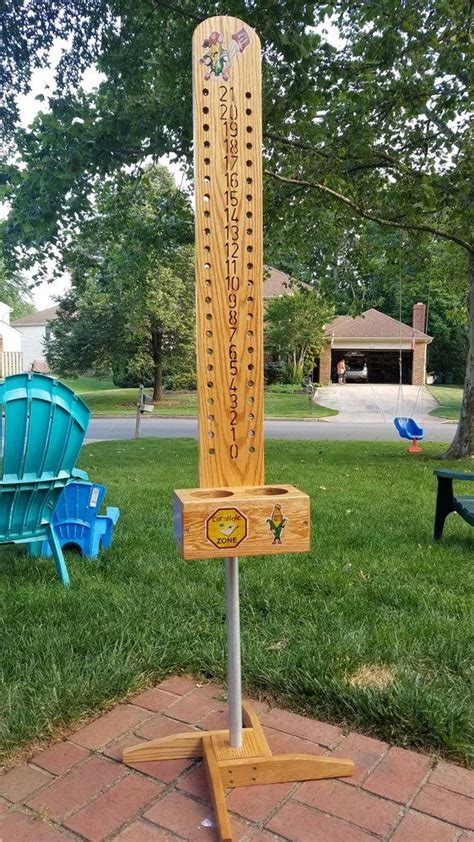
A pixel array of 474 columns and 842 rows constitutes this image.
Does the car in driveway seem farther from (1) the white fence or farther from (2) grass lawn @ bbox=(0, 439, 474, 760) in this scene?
(2) grass lawn @ bbox=(0, 439, 474, 760)

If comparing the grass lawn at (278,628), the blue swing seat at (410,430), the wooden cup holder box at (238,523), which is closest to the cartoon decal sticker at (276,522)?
the wooden cup holder box at (238,523)

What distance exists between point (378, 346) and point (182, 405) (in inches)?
631

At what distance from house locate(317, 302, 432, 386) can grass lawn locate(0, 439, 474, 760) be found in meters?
29.9

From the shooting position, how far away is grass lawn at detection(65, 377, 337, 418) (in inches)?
936

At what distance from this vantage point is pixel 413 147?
9602 millimetres

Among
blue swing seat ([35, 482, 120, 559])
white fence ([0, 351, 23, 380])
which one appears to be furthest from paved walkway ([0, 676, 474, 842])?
white fence ([0, 351, 23, 380])

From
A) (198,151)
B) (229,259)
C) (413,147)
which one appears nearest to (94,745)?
(229,259)

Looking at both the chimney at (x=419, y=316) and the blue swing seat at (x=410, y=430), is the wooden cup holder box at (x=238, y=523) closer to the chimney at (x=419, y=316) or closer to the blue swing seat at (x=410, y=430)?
the blue swing seat at (x=410, y=430)

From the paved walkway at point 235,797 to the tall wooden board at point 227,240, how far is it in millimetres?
1014

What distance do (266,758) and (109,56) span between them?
825 cm

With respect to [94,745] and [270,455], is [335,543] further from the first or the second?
[270,455]

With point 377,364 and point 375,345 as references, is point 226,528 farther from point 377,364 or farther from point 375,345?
point 377,364

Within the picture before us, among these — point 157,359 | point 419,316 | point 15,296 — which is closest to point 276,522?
point 157,359

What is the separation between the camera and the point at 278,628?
10.4ft
